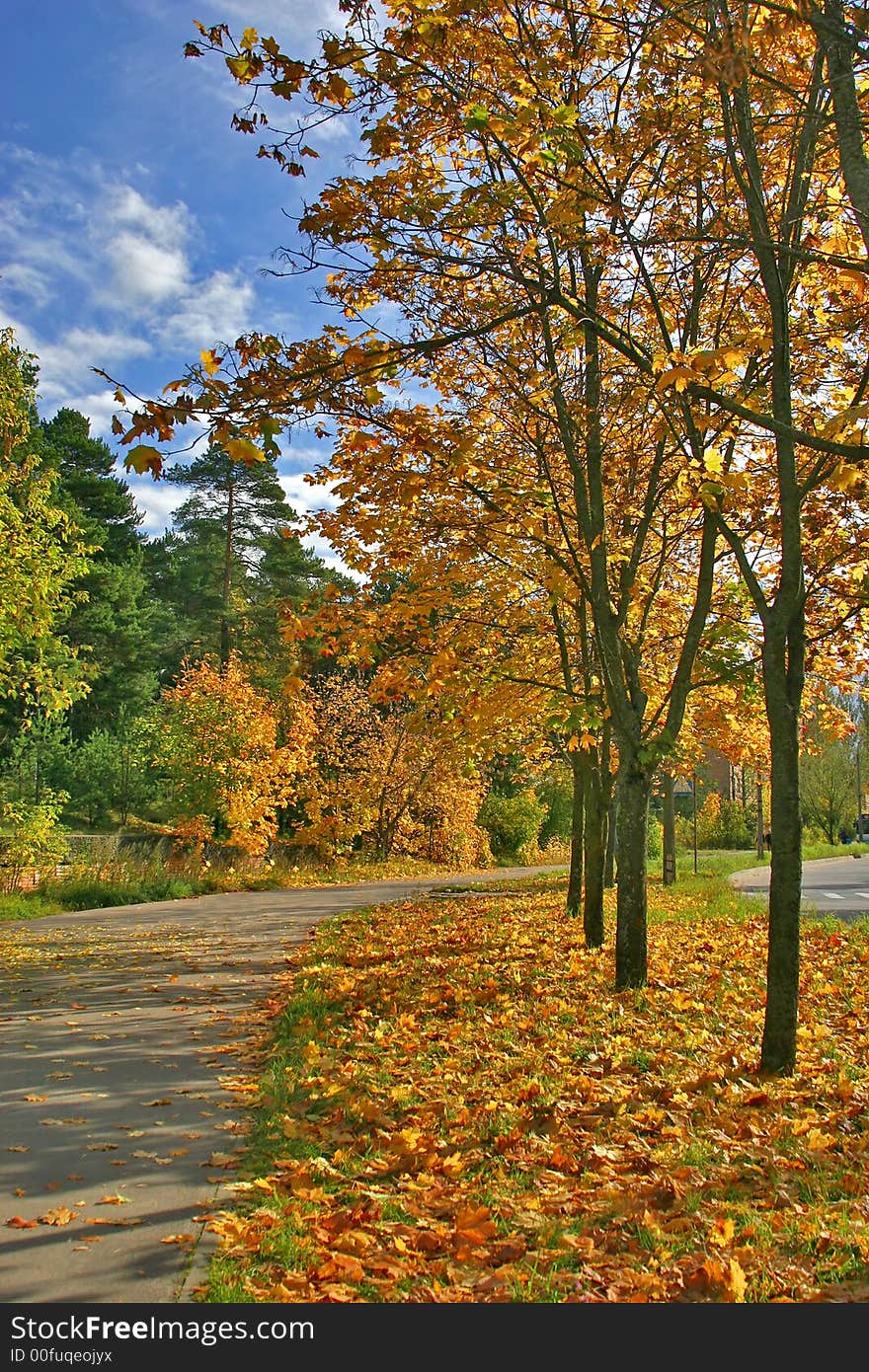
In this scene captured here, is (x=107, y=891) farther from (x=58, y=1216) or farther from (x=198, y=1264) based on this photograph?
(x=198, y=1264)

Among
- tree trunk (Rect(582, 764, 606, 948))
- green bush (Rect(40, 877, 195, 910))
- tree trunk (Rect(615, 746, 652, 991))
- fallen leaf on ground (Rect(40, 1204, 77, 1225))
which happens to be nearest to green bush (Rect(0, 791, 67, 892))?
green bush (Rect(40, 877, 195, 910))

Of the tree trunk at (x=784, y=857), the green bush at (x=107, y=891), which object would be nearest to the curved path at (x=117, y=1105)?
the tree trunk at (x=784, y=857)

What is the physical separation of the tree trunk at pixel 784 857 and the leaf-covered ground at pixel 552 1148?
0.22 metres

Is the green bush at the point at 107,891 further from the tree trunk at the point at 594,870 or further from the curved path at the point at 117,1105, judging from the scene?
the tree trunk at the point at 594,870

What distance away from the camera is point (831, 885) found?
24859mm

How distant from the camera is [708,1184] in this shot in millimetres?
3906

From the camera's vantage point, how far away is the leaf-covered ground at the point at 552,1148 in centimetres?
319

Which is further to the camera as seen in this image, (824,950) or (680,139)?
(824,950)

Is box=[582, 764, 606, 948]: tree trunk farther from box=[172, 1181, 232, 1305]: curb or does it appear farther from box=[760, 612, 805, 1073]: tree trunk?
box=[172, 1181, 232, 1305]: curb

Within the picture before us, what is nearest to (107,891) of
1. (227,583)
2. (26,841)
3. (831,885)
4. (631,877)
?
(26,841)

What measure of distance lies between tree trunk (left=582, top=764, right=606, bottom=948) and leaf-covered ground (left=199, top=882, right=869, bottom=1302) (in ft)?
5.95

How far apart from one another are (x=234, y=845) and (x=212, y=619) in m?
19.1
